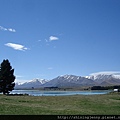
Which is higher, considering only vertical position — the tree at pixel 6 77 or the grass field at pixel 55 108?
the tree at pixel 6 77

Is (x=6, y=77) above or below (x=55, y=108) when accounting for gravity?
above

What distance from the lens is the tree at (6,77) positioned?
75625mm

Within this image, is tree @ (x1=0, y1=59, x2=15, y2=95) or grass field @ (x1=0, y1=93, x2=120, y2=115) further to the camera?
tree @ (x1=0, y1=59, x2=15, y2=95)

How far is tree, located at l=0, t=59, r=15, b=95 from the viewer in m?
75.6

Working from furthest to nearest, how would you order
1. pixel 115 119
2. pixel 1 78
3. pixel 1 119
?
1. pixel 1 78
2. pixel 115 119
3. pixel 1 119

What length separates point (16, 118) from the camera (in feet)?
68.4

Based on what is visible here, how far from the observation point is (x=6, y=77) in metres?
76.1

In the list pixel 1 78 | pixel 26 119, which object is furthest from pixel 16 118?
pixel 1 78

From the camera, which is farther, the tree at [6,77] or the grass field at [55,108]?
the tree at [6,77]

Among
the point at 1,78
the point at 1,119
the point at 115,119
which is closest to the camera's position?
the point at 1,119

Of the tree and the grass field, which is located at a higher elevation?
the tree

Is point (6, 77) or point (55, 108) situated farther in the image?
point (6, 77)

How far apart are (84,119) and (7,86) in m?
59.5

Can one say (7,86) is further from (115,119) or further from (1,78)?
(115,119)
